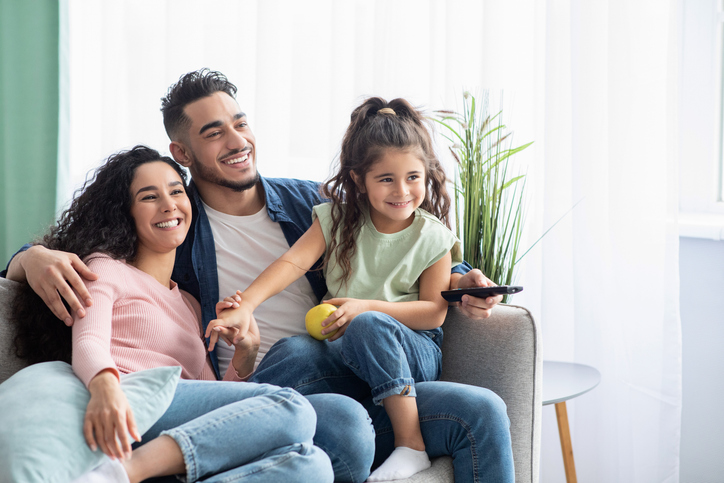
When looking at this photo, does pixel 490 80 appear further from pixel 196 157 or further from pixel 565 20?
pixel 196 157

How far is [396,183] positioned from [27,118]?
1.83 m

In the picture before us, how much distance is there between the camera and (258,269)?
165 centimetres

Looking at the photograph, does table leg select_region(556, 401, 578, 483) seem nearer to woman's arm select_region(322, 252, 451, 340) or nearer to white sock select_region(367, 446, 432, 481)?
woman's arm select_region(322, 252, 451, 340)

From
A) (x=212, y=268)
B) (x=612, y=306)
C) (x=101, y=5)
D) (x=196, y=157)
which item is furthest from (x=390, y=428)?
(x=101, y=5)

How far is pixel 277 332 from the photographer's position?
1583mm

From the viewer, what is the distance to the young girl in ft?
4.47

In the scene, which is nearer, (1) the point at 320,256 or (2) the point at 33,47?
(1) the point at 320,256

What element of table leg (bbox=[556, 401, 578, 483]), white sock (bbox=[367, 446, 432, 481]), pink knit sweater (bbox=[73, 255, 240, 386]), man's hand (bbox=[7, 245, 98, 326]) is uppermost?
man's hand (bbox=[7, 245, 98, 326])

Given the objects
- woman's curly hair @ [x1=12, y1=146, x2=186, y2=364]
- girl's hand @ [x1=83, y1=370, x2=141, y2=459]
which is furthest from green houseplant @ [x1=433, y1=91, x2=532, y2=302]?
girl's hand @ [x1=83, y1=370, x2=141, y2=459]

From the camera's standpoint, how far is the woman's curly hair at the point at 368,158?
4.90 ft

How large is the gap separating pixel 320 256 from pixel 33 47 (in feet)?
5.67

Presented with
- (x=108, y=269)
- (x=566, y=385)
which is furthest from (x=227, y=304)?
(x=566, y=385)

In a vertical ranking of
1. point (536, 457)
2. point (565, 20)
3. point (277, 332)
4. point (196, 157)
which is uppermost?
point (565, 20)

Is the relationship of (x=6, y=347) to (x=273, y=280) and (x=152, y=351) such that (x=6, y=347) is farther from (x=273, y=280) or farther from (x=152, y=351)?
(x=273, y=280)
